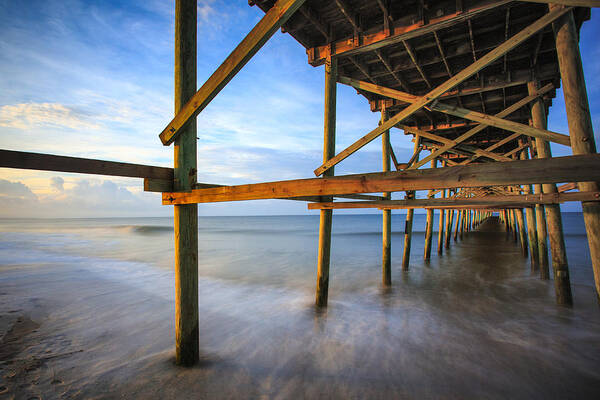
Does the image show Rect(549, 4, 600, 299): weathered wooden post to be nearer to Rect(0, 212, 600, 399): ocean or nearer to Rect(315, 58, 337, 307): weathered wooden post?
Rect(0, 212, 600, 399): ocean

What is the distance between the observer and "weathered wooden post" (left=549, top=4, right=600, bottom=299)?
314 centimetres

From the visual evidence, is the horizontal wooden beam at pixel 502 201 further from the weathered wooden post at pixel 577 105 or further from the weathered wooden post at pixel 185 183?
the weathered wooden post at pixel 185 183

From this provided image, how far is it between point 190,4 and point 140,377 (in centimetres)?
432

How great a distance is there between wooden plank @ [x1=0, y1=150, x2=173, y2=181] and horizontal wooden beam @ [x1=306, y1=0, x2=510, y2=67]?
12.3 ft

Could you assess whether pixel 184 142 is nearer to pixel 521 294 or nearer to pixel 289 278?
pixel 289 278

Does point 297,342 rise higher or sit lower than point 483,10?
lower

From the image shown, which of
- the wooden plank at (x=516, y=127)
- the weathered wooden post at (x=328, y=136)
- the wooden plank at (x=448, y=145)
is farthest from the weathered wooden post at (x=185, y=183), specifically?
the wooden plank at (x=448, y=145)

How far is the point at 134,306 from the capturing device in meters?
5.57

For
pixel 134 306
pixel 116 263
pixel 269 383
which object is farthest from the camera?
pixel 116 263

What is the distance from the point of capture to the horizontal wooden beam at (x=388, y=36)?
143 inches

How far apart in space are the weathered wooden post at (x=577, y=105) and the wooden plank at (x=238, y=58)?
357 centimetres

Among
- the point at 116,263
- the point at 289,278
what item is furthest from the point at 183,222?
the point at 116,263

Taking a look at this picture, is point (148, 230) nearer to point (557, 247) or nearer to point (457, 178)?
point (557, 247)

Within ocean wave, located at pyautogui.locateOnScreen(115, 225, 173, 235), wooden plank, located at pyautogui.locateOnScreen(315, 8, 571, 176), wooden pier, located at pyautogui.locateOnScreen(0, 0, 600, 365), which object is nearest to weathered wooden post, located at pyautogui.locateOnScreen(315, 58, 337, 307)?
wooden pier, located at pyautogui.locateOnScreen(0, 0, 600, 365)
